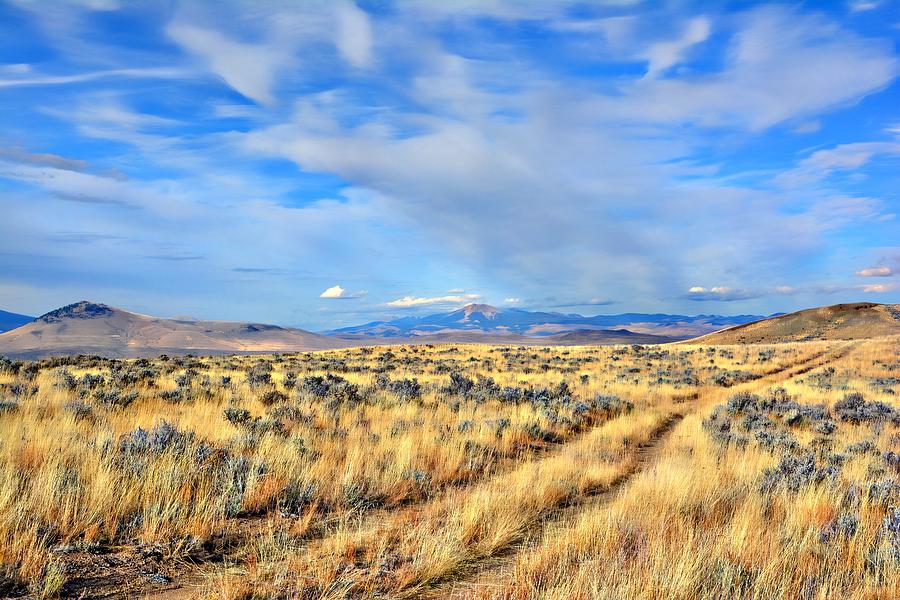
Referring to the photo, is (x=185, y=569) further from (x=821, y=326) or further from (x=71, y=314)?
(x=71, y=314)

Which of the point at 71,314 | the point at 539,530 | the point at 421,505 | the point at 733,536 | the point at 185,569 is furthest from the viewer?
the point at 71,314

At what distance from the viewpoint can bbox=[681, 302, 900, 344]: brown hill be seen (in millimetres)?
82000

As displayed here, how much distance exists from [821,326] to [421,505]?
105485mm

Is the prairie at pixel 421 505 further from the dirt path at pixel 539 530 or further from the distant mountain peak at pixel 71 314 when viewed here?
the distant mountain peak at pixel 71 314

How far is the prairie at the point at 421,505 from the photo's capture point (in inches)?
185

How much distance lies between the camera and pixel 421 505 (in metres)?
7.39

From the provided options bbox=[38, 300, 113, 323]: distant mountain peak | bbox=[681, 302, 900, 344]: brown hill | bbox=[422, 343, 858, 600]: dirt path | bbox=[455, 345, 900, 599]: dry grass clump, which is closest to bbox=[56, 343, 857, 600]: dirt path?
bbox=[422, 343, 858, 600]: dirt path

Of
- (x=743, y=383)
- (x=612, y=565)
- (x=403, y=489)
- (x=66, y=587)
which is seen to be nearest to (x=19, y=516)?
(x=66, y=587)

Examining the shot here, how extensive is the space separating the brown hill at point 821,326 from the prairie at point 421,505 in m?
81.2

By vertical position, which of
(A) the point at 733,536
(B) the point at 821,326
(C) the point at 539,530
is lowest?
(C) the point at 539,530

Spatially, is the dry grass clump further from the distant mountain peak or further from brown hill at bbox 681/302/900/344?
the distant mountain peak

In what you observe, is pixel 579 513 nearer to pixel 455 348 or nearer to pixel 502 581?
pixel 502 581

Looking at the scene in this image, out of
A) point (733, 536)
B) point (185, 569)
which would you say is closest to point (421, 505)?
point (185, 569)

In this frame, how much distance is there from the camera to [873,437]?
13.0 meters
